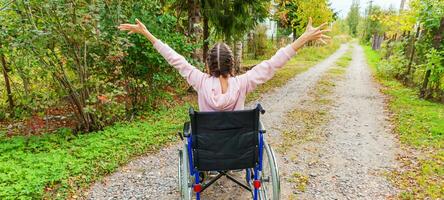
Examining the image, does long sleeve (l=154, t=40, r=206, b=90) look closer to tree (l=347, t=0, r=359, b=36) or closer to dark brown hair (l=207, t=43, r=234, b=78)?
dark brown hair (l=207, t=43, r=234, b=78)

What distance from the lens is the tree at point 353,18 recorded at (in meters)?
65.2

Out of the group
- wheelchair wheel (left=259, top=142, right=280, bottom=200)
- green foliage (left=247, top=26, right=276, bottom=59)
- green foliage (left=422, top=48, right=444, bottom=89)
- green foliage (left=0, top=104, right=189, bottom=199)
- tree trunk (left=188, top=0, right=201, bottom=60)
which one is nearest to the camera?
wheelchair wheel (left=259, top=142, right=280, bottom=200)

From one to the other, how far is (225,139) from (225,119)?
166 mm

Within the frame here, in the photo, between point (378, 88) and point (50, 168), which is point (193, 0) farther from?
point (378, 88)

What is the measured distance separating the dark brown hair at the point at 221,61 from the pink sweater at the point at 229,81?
2.7 inches

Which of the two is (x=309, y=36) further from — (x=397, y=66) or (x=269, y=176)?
(x=397, y=66)

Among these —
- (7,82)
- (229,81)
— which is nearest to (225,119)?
(229,81)

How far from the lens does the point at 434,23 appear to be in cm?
673

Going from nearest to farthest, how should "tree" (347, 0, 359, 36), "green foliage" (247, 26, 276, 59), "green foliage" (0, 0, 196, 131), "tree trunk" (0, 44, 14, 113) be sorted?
"green foliage" (0, 0, 196, 131)
"tree trunk" (0, 44, 14, 113)
"green foliage" (247, 26, 276, 59)
"tree" (347, 0, 359, 36)

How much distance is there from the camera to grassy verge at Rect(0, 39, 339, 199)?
299 cm

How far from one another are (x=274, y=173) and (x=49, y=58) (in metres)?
3.54

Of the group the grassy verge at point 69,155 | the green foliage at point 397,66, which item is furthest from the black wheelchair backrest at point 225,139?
the green foliage at point 397,66

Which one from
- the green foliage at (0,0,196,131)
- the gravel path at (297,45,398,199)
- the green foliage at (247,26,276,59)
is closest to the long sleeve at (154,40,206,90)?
the gravel path at (297,45,398,199)

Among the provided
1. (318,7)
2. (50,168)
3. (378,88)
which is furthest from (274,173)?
(318,7)
